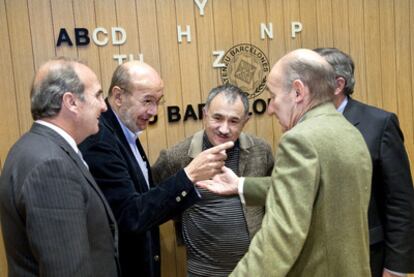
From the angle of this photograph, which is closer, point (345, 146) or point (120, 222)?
point (345, 146)

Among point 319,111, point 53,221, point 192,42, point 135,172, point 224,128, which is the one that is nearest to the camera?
point 53,221

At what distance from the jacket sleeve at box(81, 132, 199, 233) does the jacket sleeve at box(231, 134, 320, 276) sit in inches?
18.6

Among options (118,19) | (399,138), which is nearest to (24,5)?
(118,19)

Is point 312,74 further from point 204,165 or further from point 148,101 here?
point 148,101

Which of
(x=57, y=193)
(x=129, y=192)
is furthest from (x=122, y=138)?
(x=57, y=193)

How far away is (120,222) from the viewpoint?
1.63 metres

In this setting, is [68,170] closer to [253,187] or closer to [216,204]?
[253,187]

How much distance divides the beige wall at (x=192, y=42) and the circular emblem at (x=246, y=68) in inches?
1.7

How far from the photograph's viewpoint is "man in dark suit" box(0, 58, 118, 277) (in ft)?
3.75

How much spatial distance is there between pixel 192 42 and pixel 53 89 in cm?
120

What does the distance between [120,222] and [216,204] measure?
564 mm

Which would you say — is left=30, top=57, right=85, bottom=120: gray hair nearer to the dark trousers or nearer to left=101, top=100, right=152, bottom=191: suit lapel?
left=101, top=100, right=152, bottom=191: suit lapel

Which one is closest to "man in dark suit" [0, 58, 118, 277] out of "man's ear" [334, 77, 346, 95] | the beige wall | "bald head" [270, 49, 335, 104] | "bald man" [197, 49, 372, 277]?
"bald man" [197, 49, 372, 277]

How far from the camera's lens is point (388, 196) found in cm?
182
